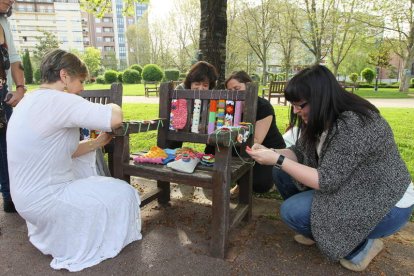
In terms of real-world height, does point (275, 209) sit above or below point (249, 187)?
below

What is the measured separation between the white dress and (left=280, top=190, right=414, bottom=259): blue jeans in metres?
1.09

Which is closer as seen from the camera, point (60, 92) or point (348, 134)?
point (348, 134)

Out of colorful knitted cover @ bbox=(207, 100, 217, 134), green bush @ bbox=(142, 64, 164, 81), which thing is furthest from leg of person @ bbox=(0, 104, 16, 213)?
green bush @ bbox=(142, 64, 164, 81)

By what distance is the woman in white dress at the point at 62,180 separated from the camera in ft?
6.54

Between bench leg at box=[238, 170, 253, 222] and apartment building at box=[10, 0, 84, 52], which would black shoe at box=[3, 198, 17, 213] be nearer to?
bench leg at box=[238, 170, 253, 222]

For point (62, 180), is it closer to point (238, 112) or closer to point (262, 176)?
point (238, 112)

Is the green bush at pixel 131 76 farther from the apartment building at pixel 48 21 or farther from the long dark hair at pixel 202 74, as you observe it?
the apartment building at pixel 48 21

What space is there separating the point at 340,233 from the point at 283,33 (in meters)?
27.1

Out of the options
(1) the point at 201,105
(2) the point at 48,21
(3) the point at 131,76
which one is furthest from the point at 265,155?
(2) the point at 48,21

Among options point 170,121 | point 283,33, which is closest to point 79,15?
point 283,33

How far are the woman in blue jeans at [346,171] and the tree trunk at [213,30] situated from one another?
257 centimetres

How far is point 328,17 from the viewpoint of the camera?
22.6 metres

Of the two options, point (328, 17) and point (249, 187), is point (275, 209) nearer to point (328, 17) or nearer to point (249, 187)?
point (249, 187)

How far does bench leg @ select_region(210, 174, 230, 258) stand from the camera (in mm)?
2158
